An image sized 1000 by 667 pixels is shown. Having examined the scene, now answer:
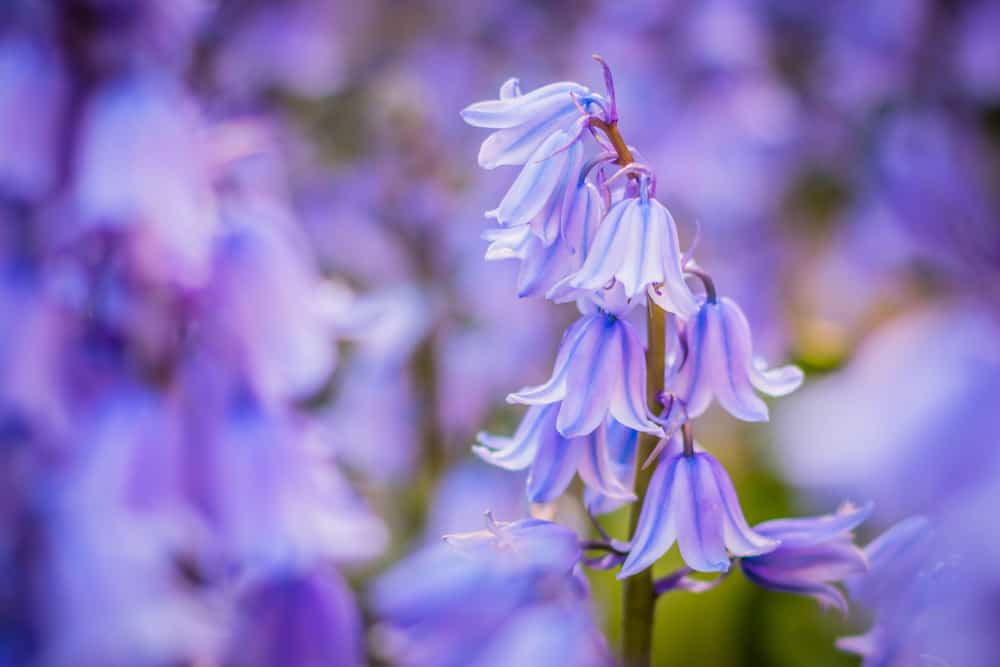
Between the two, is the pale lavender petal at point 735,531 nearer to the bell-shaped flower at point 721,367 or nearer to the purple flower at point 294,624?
the bell-shaped flower at point 721,367

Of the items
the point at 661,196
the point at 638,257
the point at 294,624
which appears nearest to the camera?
the point at 638,257

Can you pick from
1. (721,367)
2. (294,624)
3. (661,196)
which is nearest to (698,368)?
(721,367)

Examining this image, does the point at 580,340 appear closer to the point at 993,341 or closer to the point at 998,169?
the point at 993,341

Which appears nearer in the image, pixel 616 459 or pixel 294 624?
pixel 616 459

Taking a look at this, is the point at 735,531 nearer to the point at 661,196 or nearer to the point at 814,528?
the point at 814,528

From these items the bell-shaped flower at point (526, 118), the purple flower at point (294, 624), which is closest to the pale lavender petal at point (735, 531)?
the bell-shaped flower at point (526, 118)

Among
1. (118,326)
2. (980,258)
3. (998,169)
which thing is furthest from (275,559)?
(998,169)
